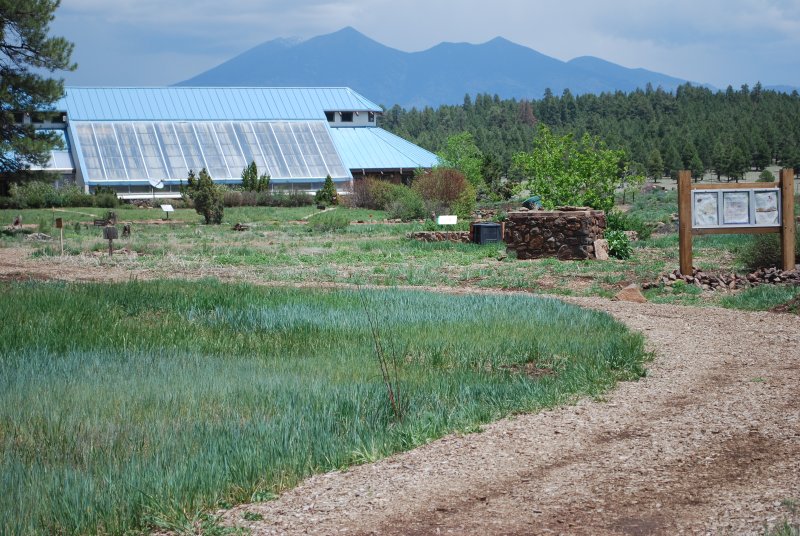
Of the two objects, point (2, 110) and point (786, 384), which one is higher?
point (2, 110)

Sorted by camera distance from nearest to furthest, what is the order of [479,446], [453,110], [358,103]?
[479,446], [358,103], [453,110]

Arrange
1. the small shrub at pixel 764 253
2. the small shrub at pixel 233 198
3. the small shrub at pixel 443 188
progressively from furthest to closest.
→ the small shrub at pixel 233 198, the small shrub at pixel 443 188, the small shrub at pixel 764 253

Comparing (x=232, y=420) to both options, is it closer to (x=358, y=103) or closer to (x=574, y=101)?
(x=358, y=103)

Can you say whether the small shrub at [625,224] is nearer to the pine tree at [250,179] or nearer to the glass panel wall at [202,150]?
the pine tree at [250,179]

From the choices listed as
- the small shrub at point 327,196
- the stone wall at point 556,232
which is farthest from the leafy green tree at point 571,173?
the small shrub at point 327,196

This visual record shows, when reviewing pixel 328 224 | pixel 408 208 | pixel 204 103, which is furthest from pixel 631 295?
pixel 204 103

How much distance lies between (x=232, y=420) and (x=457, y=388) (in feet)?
7.89

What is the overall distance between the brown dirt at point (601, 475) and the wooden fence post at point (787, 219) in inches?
342

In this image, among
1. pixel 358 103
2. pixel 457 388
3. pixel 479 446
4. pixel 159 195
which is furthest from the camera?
pixel 358 103

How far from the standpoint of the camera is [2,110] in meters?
35.6

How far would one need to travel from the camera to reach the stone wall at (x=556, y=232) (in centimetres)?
2428

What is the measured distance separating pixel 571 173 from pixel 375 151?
44.2 meters

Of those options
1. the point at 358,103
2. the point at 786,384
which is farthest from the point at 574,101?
the point at 786,384

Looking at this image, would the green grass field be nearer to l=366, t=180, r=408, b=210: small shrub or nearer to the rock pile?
the rock pile
